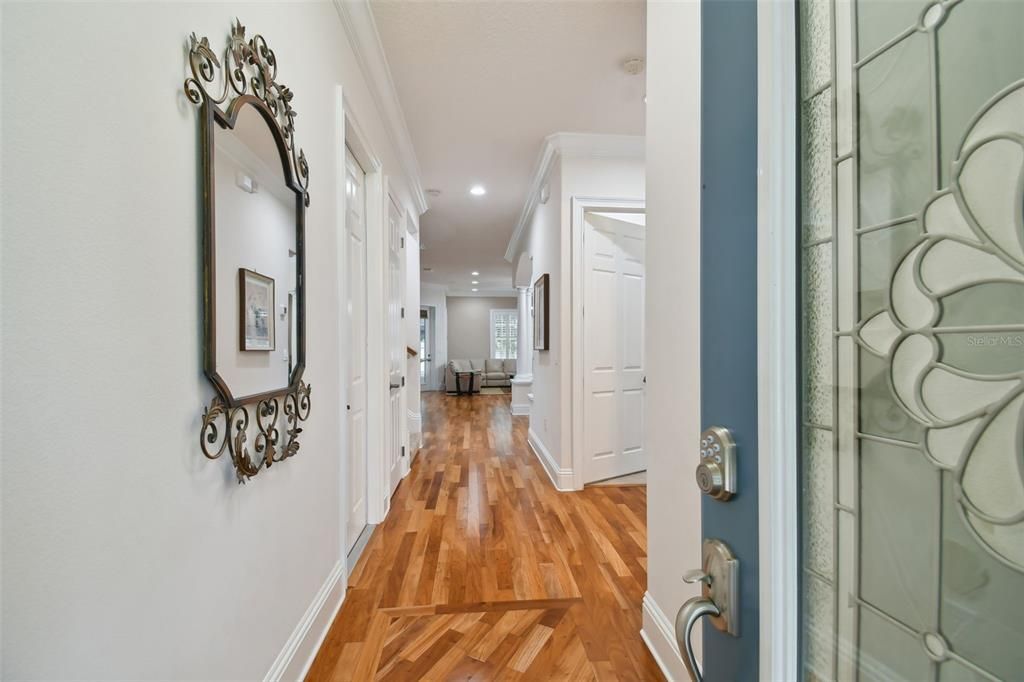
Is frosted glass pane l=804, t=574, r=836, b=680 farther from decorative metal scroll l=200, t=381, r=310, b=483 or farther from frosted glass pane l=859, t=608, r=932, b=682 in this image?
decorative metal scroll l=200, t=381, r=310, b=483

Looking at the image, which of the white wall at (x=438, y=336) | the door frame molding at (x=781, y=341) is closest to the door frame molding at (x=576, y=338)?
the door frame molding at (x=781, y=341)

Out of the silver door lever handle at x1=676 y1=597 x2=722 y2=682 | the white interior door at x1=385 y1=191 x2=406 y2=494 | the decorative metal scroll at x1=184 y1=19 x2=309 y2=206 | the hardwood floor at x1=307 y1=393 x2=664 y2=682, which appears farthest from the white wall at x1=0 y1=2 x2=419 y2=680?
the white interior door at x1=385 y1=191 x2=406 y2=494

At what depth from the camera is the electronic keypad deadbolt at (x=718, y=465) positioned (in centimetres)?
46

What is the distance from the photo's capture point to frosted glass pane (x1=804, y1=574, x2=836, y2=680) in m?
0.37

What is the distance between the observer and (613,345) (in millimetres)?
3619

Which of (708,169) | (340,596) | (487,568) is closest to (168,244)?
(708,169)

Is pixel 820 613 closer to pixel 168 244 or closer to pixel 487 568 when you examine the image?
pixel 168 244

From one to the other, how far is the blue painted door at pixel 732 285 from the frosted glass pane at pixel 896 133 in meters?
0.09

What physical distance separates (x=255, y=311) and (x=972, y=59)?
1321mm

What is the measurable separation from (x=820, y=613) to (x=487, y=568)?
6.73ft

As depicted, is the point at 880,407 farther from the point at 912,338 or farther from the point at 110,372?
the point at 110,372

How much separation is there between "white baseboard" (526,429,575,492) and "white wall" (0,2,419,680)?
7.99ft

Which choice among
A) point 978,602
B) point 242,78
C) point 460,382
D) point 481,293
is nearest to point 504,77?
point 242,78

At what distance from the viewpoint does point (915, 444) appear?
32 cm
